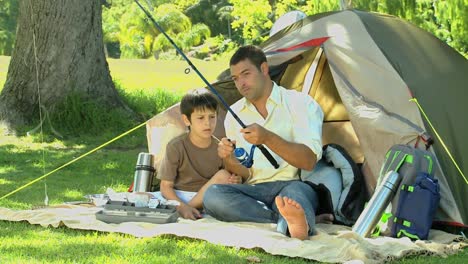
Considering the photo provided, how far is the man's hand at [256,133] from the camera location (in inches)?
147

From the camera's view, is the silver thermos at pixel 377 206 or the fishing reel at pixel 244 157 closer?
the silver thermos at pixel 377 206

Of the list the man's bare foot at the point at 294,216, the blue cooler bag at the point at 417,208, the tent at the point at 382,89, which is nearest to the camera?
the man's bare foot at the point at 294,216

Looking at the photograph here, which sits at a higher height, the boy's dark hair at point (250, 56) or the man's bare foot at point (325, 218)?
the boy's dark hair at point (250, 56)

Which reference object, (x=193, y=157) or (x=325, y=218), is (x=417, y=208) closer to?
(x=325, y=218)

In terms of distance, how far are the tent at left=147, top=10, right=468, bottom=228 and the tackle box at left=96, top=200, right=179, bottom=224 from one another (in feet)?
3.18

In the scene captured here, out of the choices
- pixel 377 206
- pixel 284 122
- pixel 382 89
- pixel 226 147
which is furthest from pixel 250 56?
pixel 377 206

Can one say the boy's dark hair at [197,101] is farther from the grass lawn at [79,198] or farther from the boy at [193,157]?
the grass lawn at [79,198]

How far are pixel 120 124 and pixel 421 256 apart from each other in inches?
191

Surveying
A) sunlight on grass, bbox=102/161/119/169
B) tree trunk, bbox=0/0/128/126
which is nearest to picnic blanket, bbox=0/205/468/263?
sunlight on grass, bbox=102/161/119/169

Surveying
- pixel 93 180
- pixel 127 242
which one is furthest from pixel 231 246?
pixel 93 180

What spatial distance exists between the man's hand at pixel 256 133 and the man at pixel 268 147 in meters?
0.14

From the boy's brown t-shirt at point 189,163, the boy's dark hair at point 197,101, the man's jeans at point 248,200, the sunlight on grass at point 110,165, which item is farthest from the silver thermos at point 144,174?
the sunlight on grass at point 110,165

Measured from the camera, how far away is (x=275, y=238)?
11.7 feet

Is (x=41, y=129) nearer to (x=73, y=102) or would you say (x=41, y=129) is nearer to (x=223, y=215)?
(x=73, y=102)
